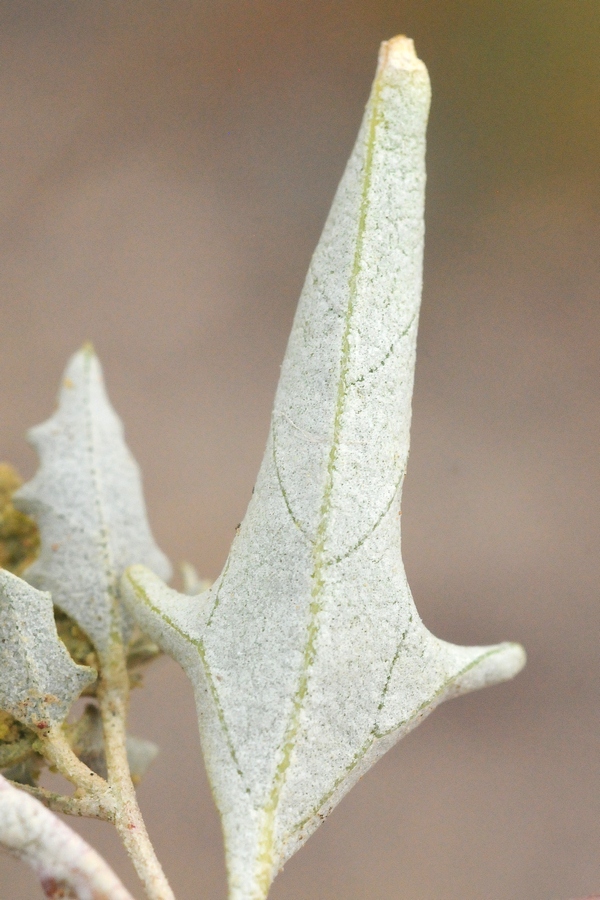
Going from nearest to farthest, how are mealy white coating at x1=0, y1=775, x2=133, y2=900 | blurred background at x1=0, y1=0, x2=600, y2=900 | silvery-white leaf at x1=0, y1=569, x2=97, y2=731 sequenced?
1. mealy white coating at x1=0, y1=775, x2=133, y2=900
2. silvery-white leaf at x1=0, y1=569, x2=97, y2=731
3. blurred background at x1=0, y1=0, x2=600, y2=900

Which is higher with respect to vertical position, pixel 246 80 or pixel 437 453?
pixel 246 80

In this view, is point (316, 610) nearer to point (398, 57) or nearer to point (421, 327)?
point (398, 57)

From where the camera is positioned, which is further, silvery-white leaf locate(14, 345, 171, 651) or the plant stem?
silvery-white leaf locate(14, 345, 171, 651)

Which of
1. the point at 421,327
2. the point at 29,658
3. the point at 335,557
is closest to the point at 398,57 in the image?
the point at 335,557

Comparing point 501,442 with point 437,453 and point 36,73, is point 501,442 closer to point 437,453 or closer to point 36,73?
point 437,453

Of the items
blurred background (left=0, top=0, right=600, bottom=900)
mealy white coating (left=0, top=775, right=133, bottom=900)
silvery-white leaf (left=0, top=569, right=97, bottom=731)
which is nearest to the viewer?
mealy white coating (left=0, top=775, right=133, bottom=900)

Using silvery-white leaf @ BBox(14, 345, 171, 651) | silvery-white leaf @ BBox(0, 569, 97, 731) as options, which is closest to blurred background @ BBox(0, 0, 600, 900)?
silvery-white leaf @ BBox(14, 345, 171, 651)

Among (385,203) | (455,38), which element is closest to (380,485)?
(385,203)

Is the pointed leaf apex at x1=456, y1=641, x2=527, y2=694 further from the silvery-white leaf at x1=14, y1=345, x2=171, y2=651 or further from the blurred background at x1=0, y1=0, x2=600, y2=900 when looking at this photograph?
the blurred background at x1=0, y1=0, x2=600, y2=900
